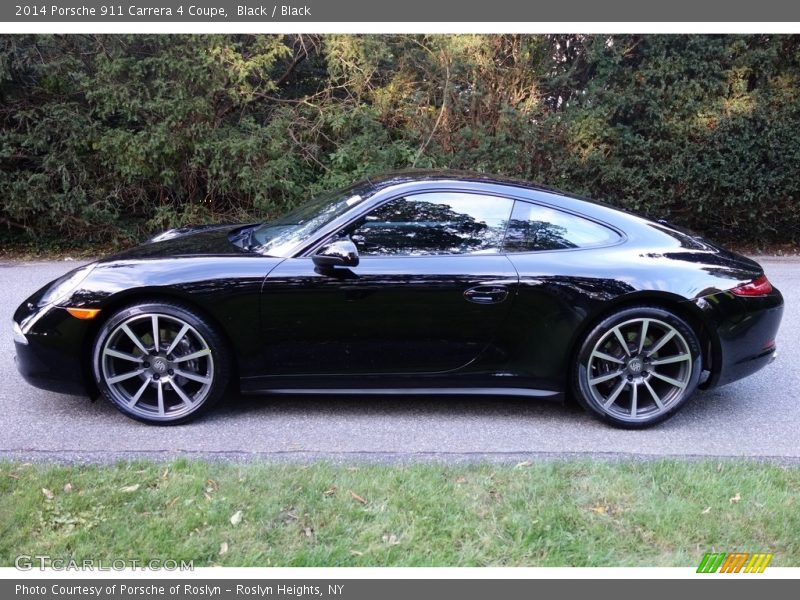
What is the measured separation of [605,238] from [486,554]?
1975mm

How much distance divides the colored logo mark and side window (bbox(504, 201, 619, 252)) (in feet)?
5.73

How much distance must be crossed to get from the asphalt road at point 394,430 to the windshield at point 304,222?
0.97m

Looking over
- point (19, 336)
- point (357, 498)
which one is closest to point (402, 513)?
point (357, 498)

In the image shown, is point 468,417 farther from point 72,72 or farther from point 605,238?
point 72,72

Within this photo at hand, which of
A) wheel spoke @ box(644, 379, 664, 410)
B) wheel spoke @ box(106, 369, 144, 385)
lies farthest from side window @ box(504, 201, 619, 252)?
wheel spoke @ box(106, 369, 144, 385)

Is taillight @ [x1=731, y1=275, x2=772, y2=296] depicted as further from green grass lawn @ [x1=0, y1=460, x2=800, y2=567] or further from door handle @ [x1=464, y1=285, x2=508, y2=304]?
door handle @ [x1=464, y1=285, x2=508, y2=304]

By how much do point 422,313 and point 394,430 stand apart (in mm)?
677

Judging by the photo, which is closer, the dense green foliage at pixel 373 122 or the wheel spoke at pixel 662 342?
the wheel spoke at pixel 662 342

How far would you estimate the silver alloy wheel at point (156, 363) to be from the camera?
3633 millimetres

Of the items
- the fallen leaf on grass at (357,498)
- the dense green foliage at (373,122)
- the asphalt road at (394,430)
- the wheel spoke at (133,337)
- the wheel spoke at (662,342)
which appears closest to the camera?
the fallen leaf on grass at (357,498)

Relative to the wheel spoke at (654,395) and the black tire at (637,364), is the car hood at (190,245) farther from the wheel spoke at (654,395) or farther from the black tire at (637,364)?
the wheel spoke at (654,395)

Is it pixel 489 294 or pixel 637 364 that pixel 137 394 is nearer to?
pixel 489 294

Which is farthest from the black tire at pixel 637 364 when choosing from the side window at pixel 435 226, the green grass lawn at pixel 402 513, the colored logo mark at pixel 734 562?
the colored logo mark at pixel 734 562

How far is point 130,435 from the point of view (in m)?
3.63
